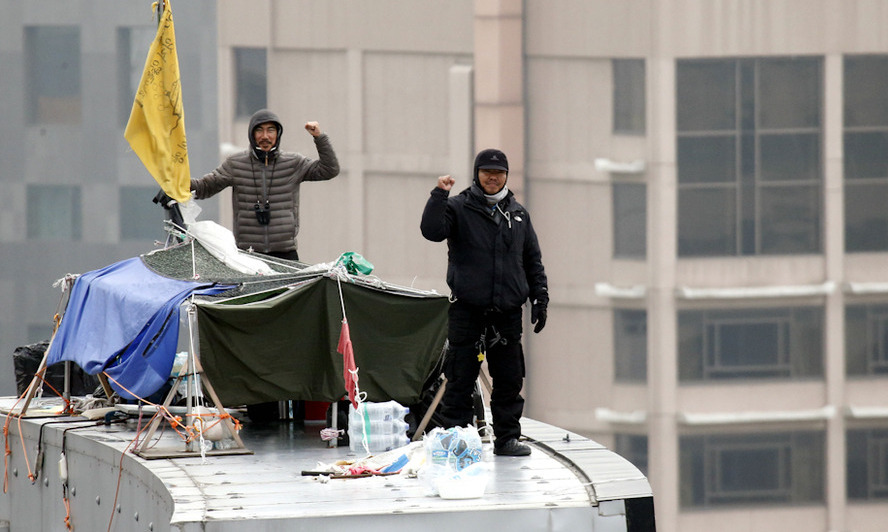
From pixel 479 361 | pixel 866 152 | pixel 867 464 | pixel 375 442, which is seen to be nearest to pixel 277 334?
pixel 375 442

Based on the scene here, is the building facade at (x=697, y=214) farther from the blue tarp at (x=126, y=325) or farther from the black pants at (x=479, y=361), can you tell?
the black pants at (x=479, y=361)

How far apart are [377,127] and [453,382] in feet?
93.6

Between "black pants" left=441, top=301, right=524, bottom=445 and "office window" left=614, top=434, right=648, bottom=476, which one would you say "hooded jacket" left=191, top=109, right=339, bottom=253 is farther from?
"office window" left=614, top=434, right=648, bottom=476

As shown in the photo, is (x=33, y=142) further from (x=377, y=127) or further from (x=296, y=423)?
(x=296, y=423)

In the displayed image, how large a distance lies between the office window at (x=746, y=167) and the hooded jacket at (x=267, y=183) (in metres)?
25.4

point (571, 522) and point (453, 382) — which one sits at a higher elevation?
point (453, 382)

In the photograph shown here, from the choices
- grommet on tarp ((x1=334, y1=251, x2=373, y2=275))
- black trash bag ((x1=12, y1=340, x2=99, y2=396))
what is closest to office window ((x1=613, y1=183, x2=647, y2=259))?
black trash bag ((x1=12, y1=340, x2=99, y2=396))

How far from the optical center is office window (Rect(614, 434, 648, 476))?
120ft

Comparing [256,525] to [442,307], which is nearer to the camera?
[256,525]

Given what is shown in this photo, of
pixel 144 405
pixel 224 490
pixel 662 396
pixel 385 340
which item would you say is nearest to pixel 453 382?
pixel 385 340

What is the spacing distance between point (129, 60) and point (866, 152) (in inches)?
776

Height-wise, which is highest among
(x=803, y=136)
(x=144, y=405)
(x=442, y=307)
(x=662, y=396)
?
(x=803, y=136)

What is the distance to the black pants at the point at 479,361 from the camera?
10.2 m

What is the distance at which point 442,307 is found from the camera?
450 inches
